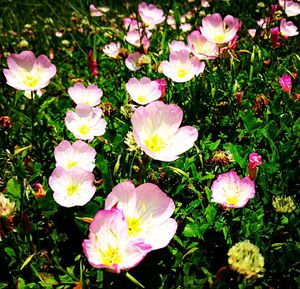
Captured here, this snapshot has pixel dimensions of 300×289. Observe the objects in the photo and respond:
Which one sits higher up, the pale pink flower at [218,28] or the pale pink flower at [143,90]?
the pale pink flower at [218,28]

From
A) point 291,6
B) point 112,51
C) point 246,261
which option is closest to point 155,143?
point 246,261

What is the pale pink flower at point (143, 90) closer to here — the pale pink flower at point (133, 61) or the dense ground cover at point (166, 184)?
the dense ground cover at point (166, 184)

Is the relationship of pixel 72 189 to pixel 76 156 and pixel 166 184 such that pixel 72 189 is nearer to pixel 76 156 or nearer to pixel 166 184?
pixel 76 156

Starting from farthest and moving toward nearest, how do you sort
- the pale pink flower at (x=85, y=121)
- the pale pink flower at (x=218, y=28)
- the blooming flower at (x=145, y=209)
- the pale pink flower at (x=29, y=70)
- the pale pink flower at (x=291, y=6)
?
the pale pink flower at (x=291, y=6) → the pale pink flower at (x=218, y=28) → the pale pink flower at (x=29, y=70) → the pale pink flower at (x=85, y=121) → the blooming flower at (x=145, y=209)

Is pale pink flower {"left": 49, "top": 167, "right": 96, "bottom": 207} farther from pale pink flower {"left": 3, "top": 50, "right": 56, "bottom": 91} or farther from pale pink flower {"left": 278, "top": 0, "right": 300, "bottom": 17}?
pale pink flower {"left": 278, "top": 0, "right": 300, "bottom": 17}

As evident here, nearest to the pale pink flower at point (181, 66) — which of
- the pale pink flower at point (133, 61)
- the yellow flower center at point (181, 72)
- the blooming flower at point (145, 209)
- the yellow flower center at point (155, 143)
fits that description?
the yellow flower center at point (181, 72)

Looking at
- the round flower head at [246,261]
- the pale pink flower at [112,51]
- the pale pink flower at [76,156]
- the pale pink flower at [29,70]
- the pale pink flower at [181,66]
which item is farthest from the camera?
the pale pink flower at [112,51]

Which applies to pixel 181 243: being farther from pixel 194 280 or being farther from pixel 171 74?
pixel 171 74
